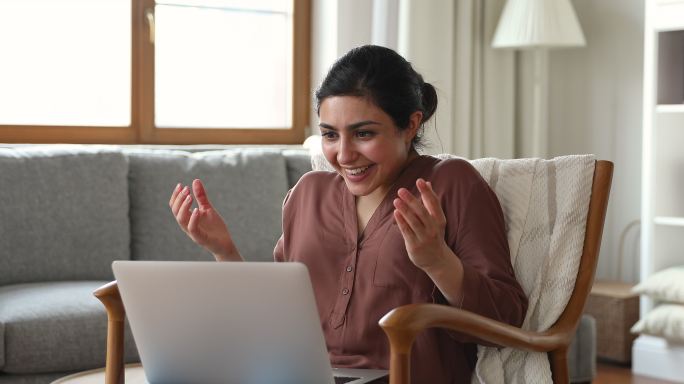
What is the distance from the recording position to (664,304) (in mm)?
3623

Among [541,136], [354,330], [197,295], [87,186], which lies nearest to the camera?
[197,295]

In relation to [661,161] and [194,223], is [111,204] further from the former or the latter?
[661,161]

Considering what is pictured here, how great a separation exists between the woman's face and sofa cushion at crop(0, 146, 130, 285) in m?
1.43

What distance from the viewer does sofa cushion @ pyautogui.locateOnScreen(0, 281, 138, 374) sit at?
252cm

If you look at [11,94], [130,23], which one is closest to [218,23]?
[130,23]

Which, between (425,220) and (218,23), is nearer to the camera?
(425,220)

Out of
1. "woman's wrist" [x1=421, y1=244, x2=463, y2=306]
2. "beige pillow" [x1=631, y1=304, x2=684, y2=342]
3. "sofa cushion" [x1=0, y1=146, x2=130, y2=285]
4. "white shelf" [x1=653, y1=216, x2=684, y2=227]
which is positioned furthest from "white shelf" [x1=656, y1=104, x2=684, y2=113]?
"woman's wrist" [x1=421, y1=244, x2=463, y2=306]

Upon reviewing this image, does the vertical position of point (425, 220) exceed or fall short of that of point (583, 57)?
it falls short

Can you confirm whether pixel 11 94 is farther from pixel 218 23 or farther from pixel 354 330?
pixel 354 330

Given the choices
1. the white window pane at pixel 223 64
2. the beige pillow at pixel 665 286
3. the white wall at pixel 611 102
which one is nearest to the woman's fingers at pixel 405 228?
the beige pillow at pixel 665 286

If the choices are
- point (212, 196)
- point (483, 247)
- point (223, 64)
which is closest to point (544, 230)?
point (483, 247)

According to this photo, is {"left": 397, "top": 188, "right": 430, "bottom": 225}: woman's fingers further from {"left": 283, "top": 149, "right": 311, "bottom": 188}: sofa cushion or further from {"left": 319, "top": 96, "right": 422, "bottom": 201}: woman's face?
{"left": 283, "top": 149, "right": 311, "bottom": 188}: sofa cushion

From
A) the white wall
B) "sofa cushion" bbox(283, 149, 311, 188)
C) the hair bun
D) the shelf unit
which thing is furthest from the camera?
the white wall

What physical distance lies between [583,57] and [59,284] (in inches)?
98.4
